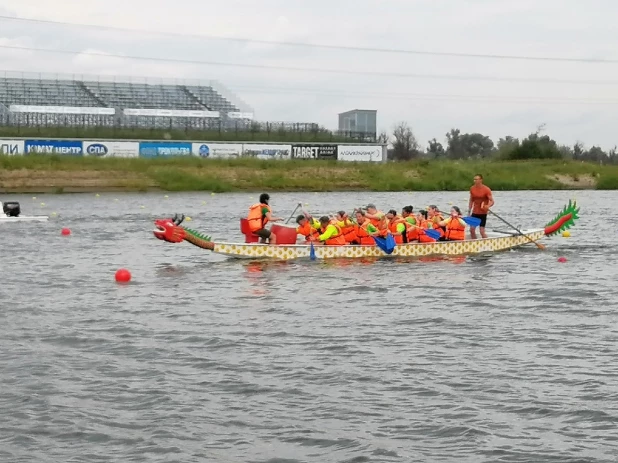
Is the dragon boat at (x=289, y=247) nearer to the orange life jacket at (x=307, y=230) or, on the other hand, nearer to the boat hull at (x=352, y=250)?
the boat hull at (x=352, y=250)

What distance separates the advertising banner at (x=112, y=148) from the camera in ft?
226

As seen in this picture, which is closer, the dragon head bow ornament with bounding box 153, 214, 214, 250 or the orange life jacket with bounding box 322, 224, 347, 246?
the dragon head bow ornament with bounding box 153, 214, 214, 250

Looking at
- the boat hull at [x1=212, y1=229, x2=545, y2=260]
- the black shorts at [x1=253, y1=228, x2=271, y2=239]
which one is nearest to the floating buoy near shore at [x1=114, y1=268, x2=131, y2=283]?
the boat hull at [x1=212, y1=229, x2=545, y2=260]

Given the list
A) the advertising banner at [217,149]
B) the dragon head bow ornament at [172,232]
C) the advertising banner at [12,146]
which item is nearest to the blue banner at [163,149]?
the advertising banner at [217,149]

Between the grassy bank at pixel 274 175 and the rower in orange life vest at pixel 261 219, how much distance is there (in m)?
35.7

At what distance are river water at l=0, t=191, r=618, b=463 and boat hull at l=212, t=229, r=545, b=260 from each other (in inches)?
17.6

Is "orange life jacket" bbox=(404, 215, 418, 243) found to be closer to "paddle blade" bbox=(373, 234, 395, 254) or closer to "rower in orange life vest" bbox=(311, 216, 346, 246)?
"paddle blade" bbox=(373, 234, 395, 254)

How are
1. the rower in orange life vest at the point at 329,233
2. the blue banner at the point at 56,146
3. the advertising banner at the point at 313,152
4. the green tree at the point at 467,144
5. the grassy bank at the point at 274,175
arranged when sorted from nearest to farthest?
the rower in orange life vest at the point at 329,233 → the grassy bank at the point at 274,175 → the blue banner at the point at 56,146 → the advertising banner at the point at 313,152 → the green tree at the point at 467,144

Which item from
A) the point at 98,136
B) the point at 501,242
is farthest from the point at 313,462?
the point at 98,136

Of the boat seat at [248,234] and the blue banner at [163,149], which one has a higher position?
the blue banner at [163,149]

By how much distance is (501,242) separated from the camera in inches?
1014

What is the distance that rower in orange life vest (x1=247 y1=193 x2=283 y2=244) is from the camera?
73.9ft

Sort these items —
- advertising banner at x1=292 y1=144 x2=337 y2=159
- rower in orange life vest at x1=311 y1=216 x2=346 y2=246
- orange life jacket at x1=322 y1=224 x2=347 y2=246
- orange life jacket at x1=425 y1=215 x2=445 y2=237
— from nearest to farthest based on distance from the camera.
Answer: rower in orange life vest at x1=311 y1=216 x2=346 y2=246 → orange life jacket at x1=322 y1=224 x2=347 y2=246 → orange life jacket at x1=425 y1=215 x2=445 y2=237 → advertising banner at x1=292 y1=144 x2=337 y2=159

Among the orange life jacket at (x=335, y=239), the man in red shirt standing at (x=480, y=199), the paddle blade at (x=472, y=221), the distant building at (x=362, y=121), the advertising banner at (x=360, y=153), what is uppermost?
the distant building at (x=362, y=121)
